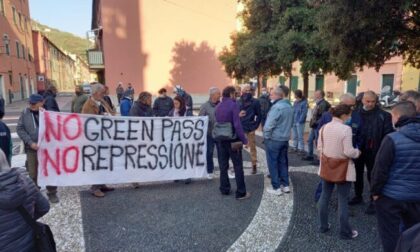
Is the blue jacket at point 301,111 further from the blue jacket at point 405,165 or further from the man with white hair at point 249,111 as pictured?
the blue jacket at point 405,165

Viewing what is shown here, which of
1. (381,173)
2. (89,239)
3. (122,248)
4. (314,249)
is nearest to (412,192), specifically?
(381,173)

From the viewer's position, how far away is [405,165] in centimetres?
270

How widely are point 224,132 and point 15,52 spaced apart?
35711mm

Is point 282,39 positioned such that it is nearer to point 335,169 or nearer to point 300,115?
point 300,115

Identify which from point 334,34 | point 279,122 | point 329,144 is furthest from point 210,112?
point 334,34

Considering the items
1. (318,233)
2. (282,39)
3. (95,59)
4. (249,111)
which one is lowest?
(318,233)

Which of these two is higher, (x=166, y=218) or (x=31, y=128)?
(x=31, y=128)

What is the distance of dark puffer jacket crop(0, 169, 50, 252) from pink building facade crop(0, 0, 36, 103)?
99.1ft

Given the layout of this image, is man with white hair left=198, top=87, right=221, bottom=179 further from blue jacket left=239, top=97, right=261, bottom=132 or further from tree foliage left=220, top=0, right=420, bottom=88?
tree foliage left=220, top=0, right=420, bottom=88

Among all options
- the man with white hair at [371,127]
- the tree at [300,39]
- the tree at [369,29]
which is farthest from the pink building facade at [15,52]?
the man with white hair at [371,127]

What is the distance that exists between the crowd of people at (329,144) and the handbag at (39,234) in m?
0.09

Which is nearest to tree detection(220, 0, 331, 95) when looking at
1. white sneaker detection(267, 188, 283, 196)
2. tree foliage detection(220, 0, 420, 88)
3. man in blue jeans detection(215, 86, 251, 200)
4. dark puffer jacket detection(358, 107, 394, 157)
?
tree foliage detection(220, 0, 420, 88)

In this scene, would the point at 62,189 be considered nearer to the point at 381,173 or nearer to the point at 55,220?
the point at 55,220

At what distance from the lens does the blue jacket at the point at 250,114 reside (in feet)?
20.8
